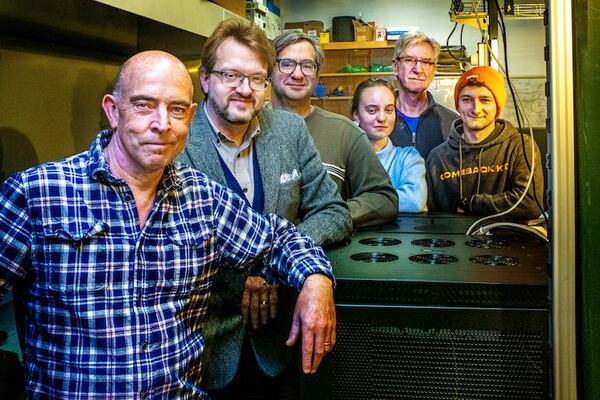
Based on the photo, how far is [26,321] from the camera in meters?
1.09

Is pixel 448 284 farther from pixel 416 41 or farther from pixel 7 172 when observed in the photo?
pixel 416 41

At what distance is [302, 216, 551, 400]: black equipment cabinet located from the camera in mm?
1094

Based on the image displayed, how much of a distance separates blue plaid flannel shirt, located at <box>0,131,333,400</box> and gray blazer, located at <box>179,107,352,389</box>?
12 centimetres

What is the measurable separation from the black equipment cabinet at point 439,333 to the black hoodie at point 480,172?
0.85 metres

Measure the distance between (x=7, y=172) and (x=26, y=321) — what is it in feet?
2.21

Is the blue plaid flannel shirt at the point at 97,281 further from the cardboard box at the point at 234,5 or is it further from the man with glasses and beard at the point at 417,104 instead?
the man with glasses and beard at the point at 417,104

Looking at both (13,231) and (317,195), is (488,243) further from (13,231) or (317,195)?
(13,231)

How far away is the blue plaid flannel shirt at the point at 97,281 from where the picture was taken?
103 cm

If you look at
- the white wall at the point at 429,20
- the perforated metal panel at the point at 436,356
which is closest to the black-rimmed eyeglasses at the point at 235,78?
the perforated metal panel at the point at 436,356

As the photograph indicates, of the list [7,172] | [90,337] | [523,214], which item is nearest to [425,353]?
[90,337]

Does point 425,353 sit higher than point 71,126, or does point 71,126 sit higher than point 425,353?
point 71,126

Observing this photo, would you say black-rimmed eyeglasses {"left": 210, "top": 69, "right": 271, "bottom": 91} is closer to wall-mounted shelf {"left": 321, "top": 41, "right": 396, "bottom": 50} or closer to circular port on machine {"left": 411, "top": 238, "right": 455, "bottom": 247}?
circular port on machine {"left": 411, "top": 238, "right": 455, "bottom": 247}

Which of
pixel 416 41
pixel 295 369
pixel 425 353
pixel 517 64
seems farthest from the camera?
pixel 517 64

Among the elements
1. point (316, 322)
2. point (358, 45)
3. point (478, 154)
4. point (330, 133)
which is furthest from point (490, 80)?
point (358, 45)
